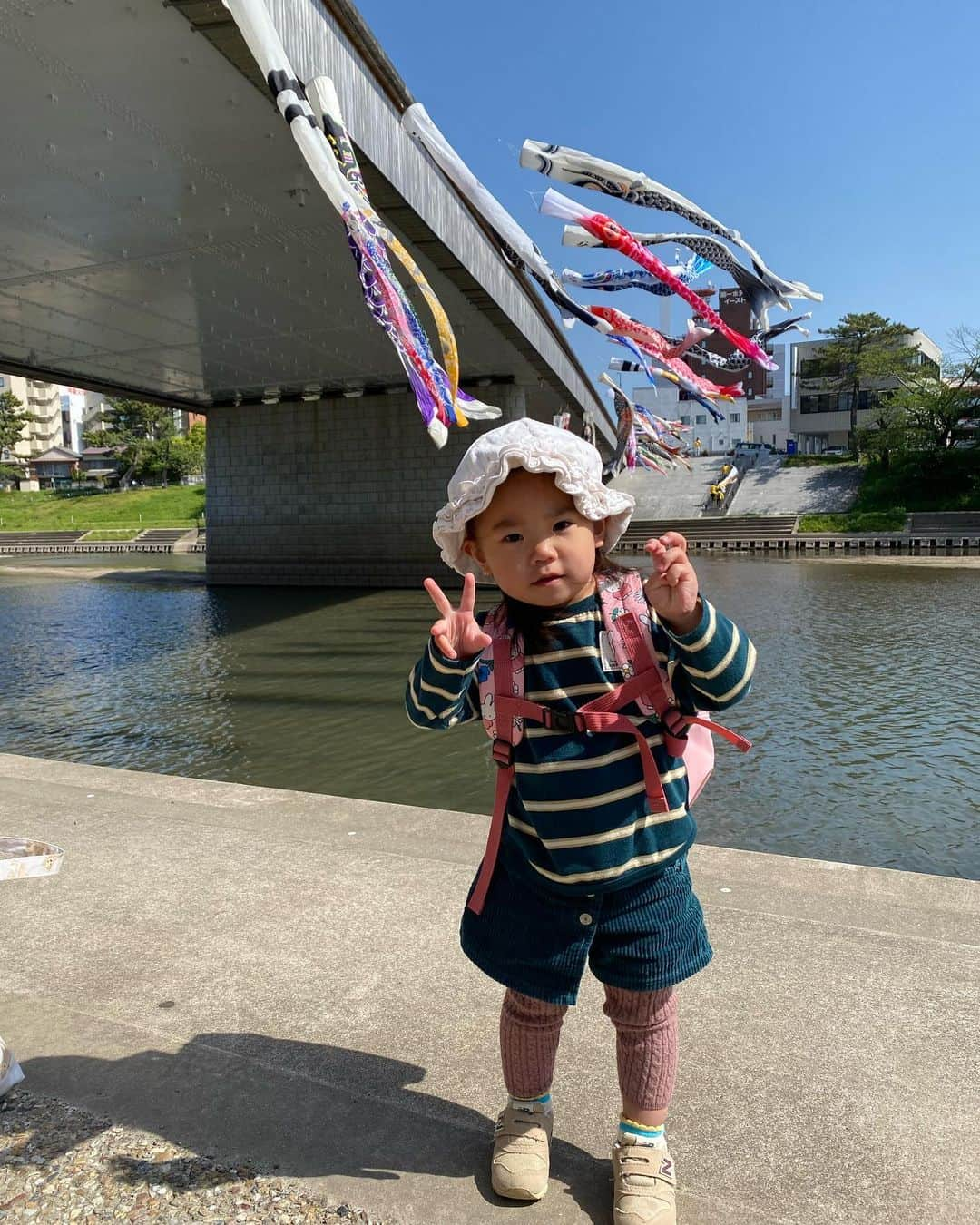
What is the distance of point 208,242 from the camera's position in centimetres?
1451

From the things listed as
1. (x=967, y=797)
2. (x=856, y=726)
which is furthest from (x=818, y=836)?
(x=856, y=726)

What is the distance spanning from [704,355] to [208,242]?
1442cm

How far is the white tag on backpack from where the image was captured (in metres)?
1.78

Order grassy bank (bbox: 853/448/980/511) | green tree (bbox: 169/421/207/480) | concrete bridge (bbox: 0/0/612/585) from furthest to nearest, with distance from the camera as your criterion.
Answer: green tree (bbox: 169/421/207/480) < grassy bank (bbox: 853/448/980/511) < concrete bridge (bbox: 0/0/612/585)

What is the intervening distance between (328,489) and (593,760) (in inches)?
1113

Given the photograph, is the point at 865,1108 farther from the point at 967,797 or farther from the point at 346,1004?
the point at 967,797

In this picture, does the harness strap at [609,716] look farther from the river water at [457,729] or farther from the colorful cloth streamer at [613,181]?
the colorful cloth streamer at [613,181]

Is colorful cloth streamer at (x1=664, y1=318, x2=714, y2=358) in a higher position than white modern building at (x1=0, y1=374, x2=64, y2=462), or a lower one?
lower

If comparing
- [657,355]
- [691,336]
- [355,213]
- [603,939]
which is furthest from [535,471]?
[657,355]

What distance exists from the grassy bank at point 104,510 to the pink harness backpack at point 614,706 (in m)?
53.6

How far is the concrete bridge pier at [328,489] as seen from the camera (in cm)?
2784

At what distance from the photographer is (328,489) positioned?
95.5 feet

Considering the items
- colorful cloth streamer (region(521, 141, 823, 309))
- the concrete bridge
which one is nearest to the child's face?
the concrete bridge

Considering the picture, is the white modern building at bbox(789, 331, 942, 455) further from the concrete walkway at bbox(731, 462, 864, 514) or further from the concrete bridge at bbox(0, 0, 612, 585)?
the concrete bridge at bbox(0, 0, 612, 585)
